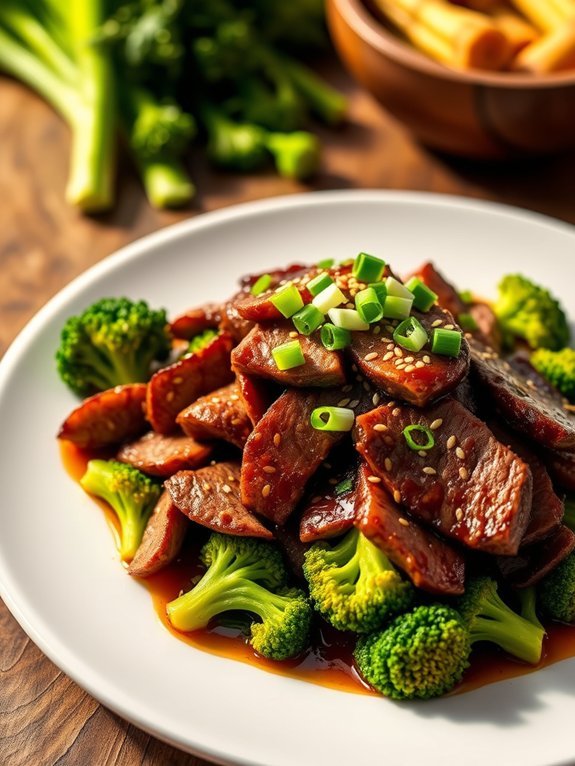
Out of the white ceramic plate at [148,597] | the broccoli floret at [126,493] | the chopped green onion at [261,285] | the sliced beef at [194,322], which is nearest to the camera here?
the white ceramic plate at [148,597]

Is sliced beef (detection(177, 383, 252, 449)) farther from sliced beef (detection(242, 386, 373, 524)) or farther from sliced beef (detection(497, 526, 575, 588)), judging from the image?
sliced beef (detection(497, 526, 575, 588))

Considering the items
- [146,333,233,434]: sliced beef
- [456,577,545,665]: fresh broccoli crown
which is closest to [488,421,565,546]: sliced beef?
[456,577,545,665]: fresh broccoli crown

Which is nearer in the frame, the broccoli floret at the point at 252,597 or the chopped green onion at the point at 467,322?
the broccoli floret at the point at 252,597

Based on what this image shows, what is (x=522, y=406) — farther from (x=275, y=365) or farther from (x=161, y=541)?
(x=161, y=541)

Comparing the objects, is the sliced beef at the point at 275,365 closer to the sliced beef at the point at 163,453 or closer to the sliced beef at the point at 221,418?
the sliced beef at the point at 221,418

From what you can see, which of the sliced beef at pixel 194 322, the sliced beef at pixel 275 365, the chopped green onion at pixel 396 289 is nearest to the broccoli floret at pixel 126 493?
the sliced beef at pixel 275 365

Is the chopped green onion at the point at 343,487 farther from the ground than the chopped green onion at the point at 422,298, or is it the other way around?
the chopped green onion at the point at 422,298

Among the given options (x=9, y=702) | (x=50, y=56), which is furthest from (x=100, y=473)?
(x=50, y=56)
